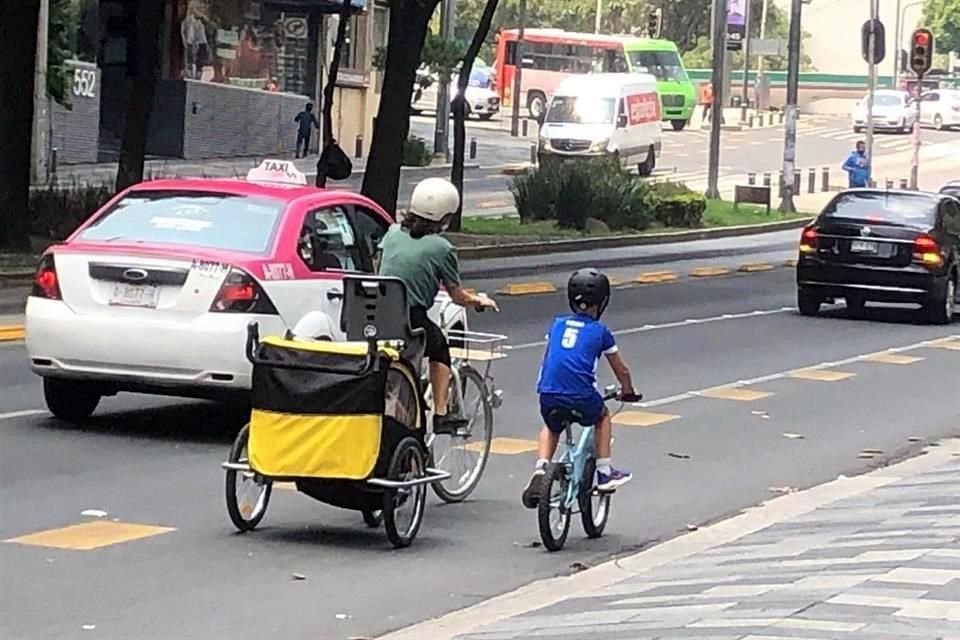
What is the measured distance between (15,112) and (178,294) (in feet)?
43.2

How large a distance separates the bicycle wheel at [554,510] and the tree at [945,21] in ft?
338

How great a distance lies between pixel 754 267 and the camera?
34.5 metres

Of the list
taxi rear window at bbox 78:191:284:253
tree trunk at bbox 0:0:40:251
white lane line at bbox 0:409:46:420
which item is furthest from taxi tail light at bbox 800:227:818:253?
white lane line at bbox 0:409:46:420

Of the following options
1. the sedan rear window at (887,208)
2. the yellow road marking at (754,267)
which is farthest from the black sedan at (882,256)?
the yellow road marking at (754,267)

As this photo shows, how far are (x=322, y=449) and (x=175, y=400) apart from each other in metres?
5.17

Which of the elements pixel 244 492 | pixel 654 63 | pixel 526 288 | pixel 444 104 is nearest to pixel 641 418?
pixel 244 492

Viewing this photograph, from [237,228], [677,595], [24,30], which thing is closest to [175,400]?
[237,228]

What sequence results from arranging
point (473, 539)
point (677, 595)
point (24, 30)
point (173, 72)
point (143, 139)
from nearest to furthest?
point (677, 595)
point (473, 539)
point (24, 30)
point (143, 139)
point (173, 72)

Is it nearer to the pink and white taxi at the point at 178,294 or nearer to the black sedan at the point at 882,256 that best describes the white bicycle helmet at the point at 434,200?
the pink and white taxi at the point at 178,294

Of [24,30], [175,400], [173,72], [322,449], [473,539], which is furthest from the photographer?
[173,72]

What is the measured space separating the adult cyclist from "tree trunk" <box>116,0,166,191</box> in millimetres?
15552

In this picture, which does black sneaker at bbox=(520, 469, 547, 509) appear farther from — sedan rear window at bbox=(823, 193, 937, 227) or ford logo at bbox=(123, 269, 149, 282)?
sedan rear window at bbox=(823, 193, 937, 227)

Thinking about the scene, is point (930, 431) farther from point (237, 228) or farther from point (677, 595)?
point (677, 595)

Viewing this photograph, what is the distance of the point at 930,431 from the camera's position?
51.0 ft
